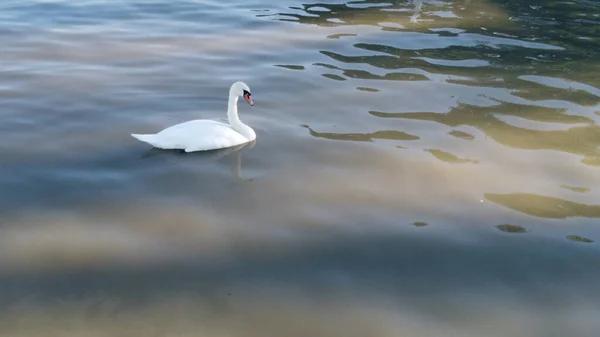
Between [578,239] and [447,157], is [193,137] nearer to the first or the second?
[447,157]

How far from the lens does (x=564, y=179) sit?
6992 millimetres

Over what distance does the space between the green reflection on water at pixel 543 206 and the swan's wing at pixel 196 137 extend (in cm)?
277

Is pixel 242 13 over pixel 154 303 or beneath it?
over

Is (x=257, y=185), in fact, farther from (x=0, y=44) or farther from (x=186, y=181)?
(x=0, y=44)

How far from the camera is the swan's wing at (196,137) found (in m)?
7.21

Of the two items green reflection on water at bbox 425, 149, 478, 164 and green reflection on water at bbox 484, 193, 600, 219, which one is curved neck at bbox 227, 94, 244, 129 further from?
green reflection on water at bbox 484, 193, 600, 219

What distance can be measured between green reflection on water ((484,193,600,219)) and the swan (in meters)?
2.72

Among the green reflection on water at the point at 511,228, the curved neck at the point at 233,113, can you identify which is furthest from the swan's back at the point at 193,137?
the green reflection on water at the point at 511,228

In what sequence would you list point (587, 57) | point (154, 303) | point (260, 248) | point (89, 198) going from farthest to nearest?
1. point (587, 57)
2. point (89, 198)
3. point (260, 248)
4. point (154, 303)

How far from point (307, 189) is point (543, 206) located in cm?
219

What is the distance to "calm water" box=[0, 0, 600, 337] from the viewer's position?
4953 millimetres

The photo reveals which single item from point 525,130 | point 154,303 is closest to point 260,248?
point 154,303

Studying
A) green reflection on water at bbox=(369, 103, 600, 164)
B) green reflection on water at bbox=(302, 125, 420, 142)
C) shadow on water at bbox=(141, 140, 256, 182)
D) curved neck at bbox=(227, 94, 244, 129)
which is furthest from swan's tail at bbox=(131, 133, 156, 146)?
green reflection on water at bbox=(369, 103, 600, 164)

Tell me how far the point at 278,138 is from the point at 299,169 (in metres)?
0.95
